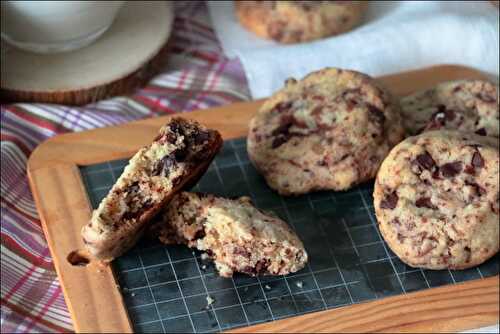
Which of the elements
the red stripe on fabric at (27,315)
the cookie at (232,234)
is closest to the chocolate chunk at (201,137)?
the cookie at (232,234)

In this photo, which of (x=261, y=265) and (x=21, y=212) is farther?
(x=21, y=212)

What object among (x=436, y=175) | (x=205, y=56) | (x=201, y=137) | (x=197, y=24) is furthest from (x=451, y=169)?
(x=197, y=24)

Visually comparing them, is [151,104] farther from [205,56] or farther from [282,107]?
[282,107]

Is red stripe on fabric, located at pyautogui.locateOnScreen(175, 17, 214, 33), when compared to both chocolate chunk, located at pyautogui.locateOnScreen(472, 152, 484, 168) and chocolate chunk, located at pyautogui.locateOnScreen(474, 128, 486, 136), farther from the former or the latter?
chocolate chunk, located at pyautogui.locateOnScreen(472, 152, 484, 168)

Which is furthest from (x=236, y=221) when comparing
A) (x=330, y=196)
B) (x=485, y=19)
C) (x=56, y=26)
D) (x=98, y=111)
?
(x=485, y=19)

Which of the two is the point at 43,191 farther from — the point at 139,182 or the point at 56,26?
the point at 56,26

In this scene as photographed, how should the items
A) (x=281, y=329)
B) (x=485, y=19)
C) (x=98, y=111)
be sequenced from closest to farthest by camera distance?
1. (x=281, y=329)
2. (x=98, y=111)
3. (x=485, y=19)

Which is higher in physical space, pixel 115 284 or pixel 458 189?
pixel 458 189

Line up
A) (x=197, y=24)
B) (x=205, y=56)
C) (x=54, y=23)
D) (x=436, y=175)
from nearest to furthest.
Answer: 1. (x=436, y=175)
2. (x=54, y=23)
3. (x=205, y=56)
4. (x=197, y=24)
